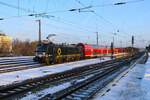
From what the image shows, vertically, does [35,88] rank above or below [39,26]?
below

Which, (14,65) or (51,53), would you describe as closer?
(14,65)

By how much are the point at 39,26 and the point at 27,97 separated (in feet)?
153

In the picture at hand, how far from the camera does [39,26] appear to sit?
5988 cm

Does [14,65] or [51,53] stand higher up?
[51,53]

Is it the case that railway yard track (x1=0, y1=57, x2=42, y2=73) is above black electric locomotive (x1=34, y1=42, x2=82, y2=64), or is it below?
below

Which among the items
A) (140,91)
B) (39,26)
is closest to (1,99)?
(140,91)

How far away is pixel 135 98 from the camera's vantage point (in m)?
13.7

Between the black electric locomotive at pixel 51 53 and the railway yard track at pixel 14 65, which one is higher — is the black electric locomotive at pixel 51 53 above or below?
above

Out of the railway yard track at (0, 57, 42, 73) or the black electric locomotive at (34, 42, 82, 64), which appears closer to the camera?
the railway yard track at (0, 57, 42, 73)

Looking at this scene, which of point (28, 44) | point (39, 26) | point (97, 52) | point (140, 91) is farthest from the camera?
point (28, 44)

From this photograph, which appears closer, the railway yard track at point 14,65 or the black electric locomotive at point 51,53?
the railway yard track at point 14,65

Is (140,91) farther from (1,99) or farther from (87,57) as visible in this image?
(87,57)

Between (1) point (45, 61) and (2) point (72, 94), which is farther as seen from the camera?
(1) point (45, 61)

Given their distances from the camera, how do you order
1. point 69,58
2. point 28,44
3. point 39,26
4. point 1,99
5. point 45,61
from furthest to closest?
point 28,44 → point 39,26 → point 69,58 → point 45,61 → point 1,99
